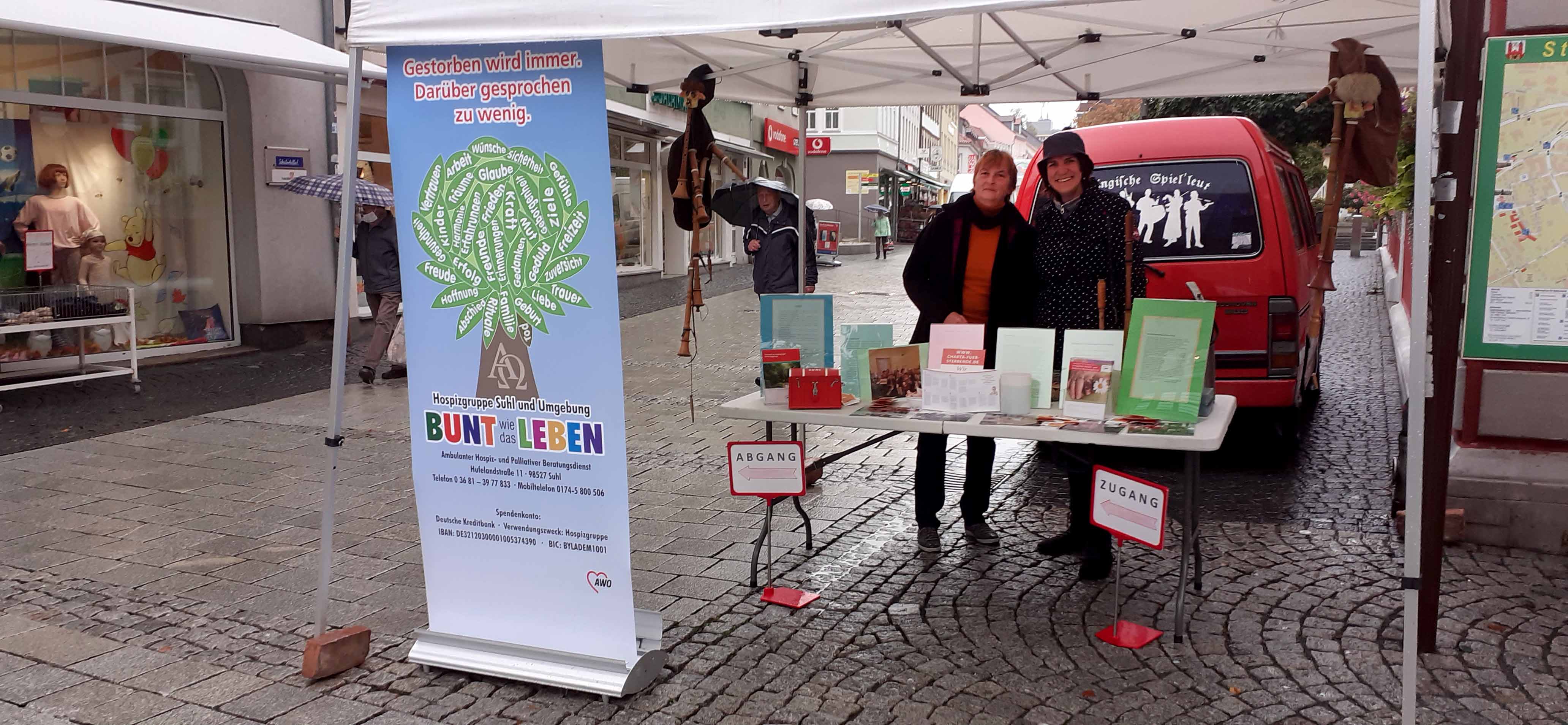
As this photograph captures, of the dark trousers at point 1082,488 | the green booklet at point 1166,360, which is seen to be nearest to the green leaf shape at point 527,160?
the green booklet at point 1166,360

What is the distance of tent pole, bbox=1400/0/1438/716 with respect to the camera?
2.64 metres

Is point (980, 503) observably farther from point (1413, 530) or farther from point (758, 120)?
point (758, 120)

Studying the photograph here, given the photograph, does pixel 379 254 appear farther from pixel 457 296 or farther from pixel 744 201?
Answer: pixel 457 296

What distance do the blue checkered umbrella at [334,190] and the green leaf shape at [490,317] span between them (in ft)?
20.6

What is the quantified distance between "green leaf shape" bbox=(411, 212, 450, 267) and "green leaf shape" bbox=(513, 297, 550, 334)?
0.92 ft

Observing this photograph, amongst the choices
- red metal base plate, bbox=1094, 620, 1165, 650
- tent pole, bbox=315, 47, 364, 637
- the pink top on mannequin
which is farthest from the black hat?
the pink top on mannequin

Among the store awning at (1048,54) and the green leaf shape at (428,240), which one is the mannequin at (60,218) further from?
the green leaf shape at (428,240)

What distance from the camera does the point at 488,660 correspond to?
366 cm

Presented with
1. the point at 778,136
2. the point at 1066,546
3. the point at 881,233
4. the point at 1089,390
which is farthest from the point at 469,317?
the point at 881,233

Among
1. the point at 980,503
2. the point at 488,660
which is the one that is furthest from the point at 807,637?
the point at 980,503

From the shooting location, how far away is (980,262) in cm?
482

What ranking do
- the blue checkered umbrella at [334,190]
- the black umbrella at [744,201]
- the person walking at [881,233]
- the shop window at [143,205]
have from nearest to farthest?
1. the black umbrella at [744,201]
2. the blue checkered umbrella at [334,190]
3. the shop window at [143,205]
4. the person walking at [881,233]

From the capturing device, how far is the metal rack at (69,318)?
8469 millimetres

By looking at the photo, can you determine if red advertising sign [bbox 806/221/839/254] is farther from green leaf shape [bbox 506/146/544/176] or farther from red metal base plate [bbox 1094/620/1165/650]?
green leaf shape [bbox 506/146/544/176]
